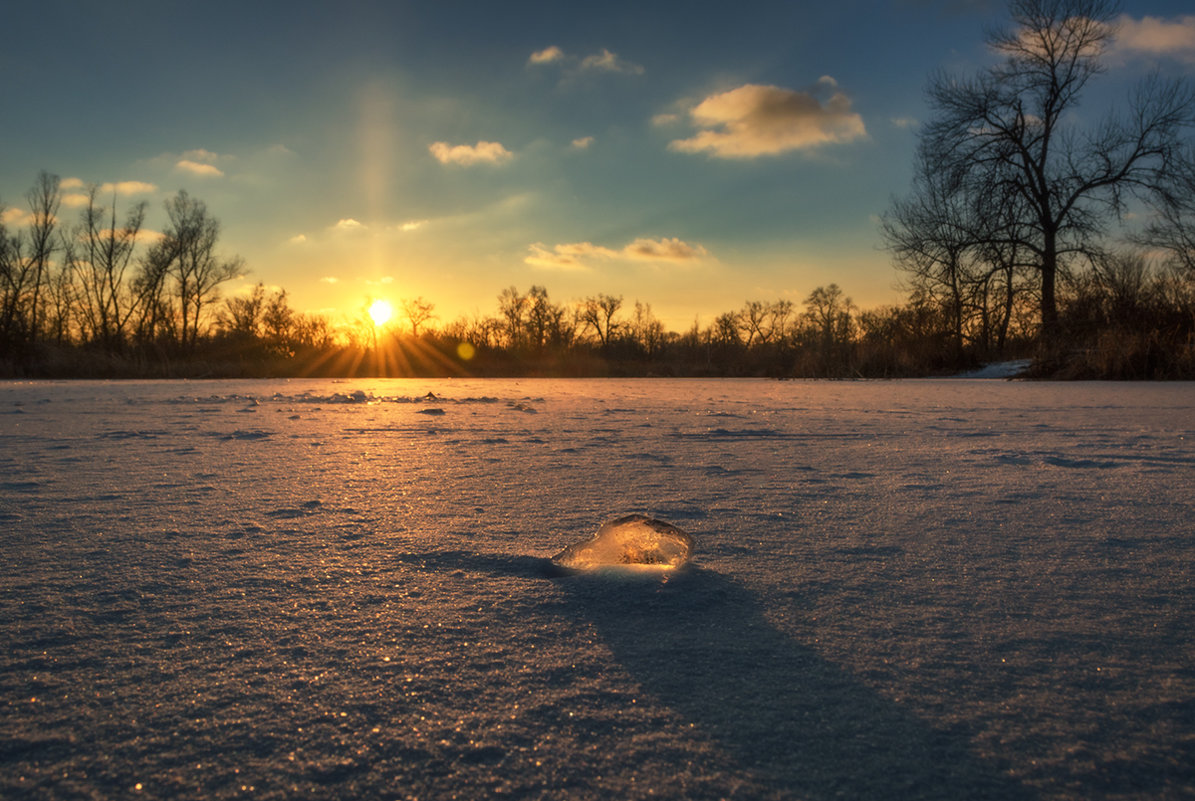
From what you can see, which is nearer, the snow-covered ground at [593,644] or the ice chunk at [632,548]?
the snow-covered ground at [593,644]

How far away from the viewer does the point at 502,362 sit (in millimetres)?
29516

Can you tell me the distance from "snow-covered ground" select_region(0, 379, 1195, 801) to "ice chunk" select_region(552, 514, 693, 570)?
0.05m

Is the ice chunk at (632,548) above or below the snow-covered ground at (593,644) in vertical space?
above

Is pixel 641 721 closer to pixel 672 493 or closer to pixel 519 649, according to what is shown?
pixel 519 649

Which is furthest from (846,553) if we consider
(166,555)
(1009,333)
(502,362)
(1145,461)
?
(502,362)

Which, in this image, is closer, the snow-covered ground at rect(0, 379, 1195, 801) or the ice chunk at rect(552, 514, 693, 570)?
the snow-covered ground at rect(0, 379, 1195, 801)

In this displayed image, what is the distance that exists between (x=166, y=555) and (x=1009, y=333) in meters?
21.8

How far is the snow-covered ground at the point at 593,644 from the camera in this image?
21.6 inches

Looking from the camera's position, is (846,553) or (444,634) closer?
(444,634)

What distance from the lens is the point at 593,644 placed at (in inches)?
31.3

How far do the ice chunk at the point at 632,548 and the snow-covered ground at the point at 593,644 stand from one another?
2.0 inches

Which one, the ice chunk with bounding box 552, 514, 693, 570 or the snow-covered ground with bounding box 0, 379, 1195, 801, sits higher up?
the ice chunk with bounding box 552, 514, 693, 570

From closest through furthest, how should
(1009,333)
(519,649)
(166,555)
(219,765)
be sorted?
(219,765) → (519,649) → (166,555) → (1009,333)

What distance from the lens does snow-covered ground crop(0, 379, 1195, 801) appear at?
548mm
